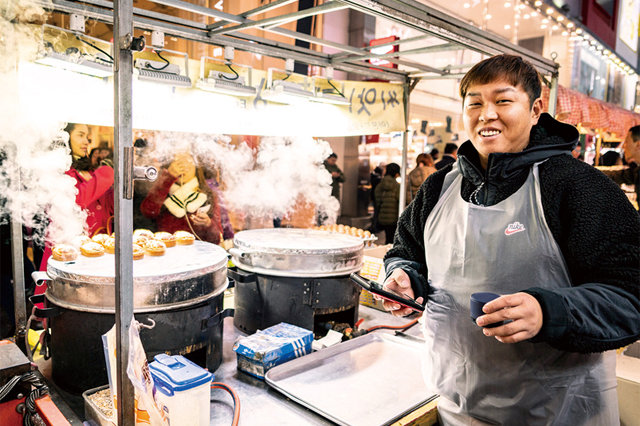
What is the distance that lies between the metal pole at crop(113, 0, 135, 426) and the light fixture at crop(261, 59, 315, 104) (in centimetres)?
169

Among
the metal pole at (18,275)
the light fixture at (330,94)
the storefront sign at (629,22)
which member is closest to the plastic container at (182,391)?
the metal pole at (18,275)

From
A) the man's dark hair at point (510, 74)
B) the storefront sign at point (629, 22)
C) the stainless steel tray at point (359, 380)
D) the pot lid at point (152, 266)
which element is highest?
the storefront sign at point (629, 22)

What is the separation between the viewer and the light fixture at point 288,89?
2.80 metres

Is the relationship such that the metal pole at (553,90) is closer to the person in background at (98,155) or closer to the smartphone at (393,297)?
the smartphone at (393,297)

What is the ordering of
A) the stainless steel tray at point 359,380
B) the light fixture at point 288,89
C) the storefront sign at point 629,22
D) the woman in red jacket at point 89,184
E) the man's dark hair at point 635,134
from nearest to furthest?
the stainless steel tray at point 359,380 < the light fixture at point 288,89 < the woman in red jacket at point 89,184 < the man's dark hair at point 635,134 < the storefront sign at point 629,22

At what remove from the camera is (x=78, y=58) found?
2.14 meters

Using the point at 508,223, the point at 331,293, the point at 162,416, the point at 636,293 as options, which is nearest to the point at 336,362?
the point at 331,293

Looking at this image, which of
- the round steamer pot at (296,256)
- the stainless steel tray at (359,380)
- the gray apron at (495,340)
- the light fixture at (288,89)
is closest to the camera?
the gray apron at (495,340)

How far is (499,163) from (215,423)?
1407mm

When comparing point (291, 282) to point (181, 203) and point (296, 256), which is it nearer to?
point (296, 256)

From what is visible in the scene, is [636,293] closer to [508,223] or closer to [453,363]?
[508,223]

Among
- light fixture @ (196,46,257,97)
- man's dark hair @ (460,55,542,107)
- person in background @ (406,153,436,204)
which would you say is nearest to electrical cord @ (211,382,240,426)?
man's dark hair @ (460,55,542,107)

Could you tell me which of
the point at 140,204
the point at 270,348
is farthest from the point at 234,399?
the point at 140,204

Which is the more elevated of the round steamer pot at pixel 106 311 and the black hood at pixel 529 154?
the black hood at pixel 529 154
